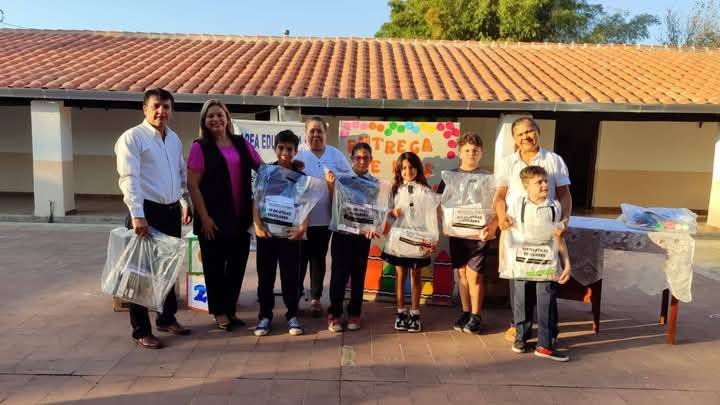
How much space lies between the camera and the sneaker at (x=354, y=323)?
12.8 ft

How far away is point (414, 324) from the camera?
12.9 feet

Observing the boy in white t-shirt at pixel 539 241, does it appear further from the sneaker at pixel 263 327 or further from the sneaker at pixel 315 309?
the sneaker at pixel 263 327

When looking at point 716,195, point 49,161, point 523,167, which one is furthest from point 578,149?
point 49,161

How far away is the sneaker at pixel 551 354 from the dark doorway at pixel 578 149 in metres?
9.53

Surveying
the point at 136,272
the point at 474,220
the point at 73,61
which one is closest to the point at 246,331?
the point at 136,272

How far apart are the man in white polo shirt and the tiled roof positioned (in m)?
5.52

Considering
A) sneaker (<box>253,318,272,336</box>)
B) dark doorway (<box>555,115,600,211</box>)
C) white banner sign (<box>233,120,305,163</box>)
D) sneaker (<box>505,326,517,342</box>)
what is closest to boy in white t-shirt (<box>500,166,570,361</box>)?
sneaker (<box>505,326,517,342</box>)

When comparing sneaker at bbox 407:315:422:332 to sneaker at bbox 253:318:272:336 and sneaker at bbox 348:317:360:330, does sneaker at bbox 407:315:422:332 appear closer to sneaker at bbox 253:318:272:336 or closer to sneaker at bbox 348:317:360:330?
sneaker at bbox 348:317:360:330

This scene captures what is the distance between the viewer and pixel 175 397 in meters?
2.80

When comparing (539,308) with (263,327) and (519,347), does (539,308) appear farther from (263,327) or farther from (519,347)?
(263,327)

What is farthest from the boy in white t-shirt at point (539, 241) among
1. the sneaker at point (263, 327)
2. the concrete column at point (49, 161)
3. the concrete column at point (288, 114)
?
the concrete column at point (49, 161)

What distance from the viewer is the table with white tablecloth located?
12.0ft

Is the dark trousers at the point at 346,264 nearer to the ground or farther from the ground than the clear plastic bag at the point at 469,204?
nearer to the ground

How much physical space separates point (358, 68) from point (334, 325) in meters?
8.20
